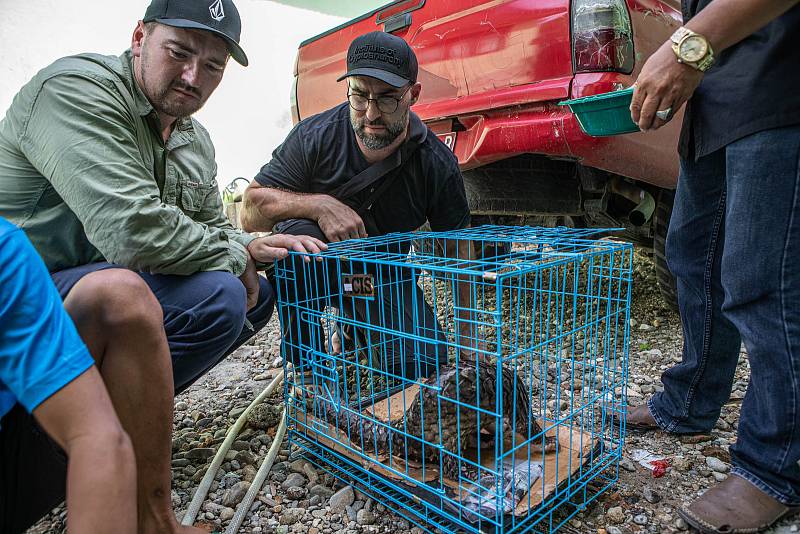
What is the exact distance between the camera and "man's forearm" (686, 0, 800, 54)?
1344 millimetres

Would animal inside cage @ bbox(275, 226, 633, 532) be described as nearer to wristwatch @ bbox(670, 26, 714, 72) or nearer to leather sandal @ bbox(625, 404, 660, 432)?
leather sandal @ bbox(625, 404, 660, 432)

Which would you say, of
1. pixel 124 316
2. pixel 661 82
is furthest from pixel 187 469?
pixel 661 82

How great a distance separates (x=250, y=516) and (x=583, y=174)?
221 cm

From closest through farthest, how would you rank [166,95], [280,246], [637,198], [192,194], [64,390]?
1. [64,390]
2. [166,95]
3. [280,246]
4. [192,194]
5. [637,198]

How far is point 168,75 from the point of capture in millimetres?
1885

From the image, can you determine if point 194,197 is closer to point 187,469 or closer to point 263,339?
point 187,469

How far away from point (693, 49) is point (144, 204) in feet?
5.19

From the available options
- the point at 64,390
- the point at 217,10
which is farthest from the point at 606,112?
the point at 64,390

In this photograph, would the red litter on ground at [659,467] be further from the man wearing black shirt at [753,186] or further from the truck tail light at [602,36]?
the truck tail light at [602,36]

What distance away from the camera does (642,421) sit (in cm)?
216

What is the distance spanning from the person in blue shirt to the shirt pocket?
1.12 meters

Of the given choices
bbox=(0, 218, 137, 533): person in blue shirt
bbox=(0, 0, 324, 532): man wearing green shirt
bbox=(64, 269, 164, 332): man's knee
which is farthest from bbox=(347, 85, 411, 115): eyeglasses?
bbox=(0, 218, 137, 533): person in blue shirt

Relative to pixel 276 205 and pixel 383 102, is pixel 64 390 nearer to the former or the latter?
pixel 276 205

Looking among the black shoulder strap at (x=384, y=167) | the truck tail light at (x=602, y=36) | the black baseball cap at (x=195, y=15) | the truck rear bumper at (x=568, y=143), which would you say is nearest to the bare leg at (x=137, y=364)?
the black baseball cap at (x=195, y=15)
